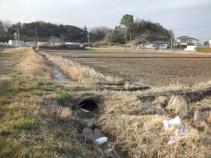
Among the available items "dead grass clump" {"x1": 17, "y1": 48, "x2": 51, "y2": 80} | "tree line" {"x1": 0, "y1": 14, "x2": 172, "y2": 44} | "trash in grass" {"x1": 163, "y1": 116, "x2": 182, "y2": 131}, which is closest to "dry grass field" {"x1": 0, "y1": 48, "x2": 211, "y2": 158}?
"trash in grass" {"x1": 163, "y1": 116, "x2": 182, "y2": 131}

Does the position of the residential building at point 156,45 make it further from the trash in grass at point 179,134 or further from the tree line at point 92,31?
the trash in grass at point 179,134

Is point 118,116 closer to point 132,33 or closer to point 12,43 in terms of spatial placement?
point 12,43

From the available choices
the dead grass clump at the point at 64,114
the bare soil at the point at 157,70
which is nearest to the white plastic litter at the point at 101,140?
the dead grass clump at the point at 64,114

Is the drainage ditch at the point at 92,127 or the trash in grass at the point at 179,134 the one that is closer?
the trash in grass at the point at 179,134

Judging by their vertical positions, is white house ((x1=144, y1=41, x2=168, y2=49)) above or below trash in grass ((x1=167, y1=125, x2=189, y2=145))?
above

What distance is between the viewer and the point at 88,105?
11555mm

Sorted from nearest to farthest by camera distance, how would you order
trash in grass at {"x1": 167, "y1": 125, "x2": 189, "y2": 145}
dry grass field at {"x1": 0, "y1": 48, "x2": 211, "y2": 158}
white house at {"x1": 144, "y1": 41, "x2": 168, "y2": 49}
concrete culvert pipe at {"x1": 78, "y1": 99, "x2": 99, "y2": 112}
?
dry grass field at {"x1": 0, "y1": 48, "x2": 211, "y2": 158} → trash in grass at {"x1": 167, "y1": 125, "x2": 189, "y2": 145} → concrete culvert pipe at {"x1": 78, "y1": 99, "x2": 99, "y2": 112} → white house at {"x1": 144, "y1": 41, "x2": 168, "y2": 49}

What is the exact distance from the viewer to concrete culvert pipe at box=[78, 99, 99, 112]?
1124 cm

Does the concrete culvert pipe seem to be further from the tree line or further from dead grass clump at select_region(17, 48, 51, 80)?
the tree line

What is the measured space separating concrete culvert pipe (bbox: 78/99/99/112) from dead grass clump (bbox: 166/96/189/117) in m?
2.08

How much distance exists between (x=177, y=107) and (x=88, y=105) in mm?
2691

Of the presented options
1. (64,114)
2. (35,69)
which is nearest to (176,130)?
(64,114)

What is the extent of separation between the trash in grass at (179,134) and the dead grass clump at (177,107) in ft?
7.71

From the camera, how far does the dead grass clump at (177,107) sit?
9967mm
